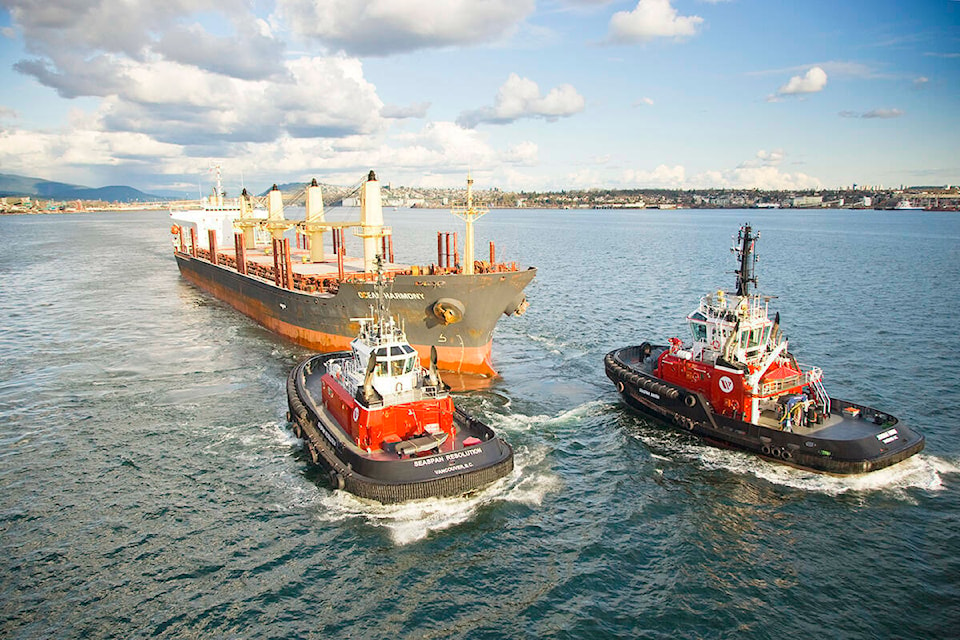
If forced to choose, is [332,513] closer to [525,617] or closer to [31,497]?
[525,617]

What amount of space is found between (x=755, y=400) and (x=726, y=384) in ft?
3.69

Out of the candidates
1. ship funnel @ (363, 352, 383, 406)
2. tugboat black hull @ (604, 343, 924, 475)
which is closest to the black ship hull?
tugboat black hull @ (604, 343, 924, 475)

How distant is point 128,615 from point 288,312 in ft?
82.9

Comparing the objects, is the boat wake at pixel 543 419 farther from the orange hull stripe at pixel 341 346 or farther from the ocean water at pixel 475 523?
the orange hull stripe at pixel 341 346

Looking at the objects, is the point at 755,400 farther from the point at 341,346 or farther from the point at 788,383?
the point at 341,346

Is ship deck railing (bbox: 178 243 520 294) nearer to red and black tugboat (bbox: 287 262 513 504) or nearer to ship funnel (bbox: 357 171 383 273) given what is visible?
ship funnel (bbox: 357 171 383 273)

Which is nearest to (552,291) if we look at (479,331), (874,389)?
(479,331)

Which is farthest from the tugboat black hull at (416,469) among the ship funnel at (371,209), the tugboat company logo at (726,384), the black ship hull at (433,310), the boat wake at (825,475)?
the ship funnel at (371,209)

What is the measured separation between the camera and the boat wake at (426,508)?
16.0 meters

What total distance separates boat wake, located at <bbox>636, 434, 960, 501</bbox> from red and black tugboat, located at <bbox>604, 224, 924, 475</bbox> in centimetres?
32

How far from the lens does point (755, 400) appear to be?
2070 cm

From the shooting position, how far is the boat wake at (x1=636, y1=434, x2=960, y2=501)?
18.4 m

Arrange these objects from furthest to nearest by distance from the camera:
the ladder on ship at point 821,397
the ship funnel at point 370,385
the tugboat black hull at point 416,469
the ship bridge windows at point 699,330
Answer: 1. the ship bridge windows at point 699,330
2. the ladder on ship at point 821,397
3. the ship funnel at point 370,385
4. the tugboat black hull at point 416,469

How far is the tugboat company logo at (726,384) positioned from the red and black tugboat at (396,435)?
9.00m
